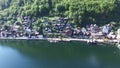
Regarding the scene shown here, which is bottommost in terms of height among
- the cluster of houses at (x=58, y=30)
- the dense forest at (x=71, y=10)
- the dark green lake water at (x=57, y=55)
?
the dark green lake water at (x=57, y=55)

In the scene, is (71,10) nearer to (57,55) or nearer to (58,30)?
(58,30)

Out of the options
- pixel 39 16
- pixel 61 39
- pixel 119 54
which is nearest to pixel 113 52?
pixel 119 54

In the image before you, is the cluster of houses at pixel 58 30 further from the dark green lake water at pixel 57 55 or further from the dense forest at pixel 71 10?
the dark green lake water at pixel 57 55

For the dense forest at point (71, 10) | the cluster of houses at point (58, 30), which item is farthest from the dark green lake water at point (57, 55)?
the dense forest at point (71, 10)

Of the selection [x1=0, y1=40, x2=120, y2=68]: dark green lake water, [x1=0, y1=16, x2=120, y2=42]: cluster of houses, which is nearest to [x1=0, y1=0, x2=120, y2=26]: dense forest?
[x1=0, y1=16, x2=120, y2=42]: cluster of houses

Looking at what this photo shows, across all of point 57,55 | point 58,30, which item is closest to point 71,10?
point 58,30
